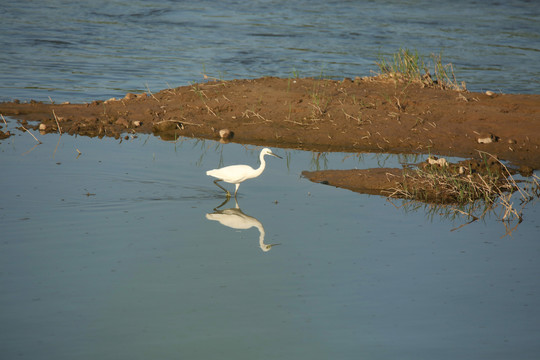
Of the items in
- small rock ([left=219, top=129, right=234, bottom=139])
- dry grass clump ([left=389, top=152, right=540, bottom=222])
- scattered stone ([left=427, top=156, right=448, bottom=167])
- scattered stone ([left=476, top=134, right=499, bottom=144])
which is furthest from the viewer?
small rock ([left=219, top=129, right=234, bottom=139])

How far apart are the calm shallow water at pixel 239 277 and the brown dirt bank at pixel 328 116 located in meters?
2.94

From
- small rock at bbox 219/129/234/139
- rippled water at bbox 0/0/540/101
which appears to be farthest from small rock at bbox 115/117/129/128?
rippled water at bbox 0/0/540/101

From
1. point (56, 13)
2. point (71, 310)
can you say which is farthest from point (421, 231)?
point (56, 13)

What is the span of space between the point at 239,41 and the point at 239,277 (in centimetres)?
2198

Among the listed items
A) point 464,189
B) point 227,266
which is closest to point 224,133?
point 464,189

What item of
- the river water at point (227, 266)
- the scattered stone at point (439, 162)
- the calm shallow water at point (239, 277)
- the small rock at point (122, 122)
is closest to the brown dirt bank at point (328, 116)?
the small rock at point (122, 122)

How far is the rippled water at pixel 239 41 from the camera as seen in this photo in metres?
21.8

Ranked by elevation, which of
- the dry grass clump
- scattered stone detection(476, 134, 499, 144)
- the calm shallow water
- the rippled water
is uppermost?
the rippled water

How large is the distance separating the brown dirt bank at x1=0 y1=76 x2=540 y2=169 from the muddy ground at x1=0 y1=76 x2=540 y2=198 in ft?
0.06

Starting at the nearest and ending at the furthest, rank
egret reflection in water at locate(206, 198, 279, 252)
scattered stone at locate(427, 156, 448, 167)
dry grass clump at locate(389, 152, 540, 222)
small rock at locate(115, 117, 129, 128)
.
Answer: egret reflection in water at locate(206, 198, 279, 252), dry grass clump at locate(389, 152, 540, 222), scattered stone at locate(427, 156, 448, 167), small rock at locate(115, 117, 129, 128)

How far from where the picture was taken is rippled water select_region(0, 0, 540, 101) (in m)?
21.8

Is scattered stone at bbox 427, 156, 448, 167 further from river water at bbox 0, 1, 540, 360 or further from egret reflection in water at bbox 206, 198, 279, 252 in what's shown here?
egret reflection in water at bbox 206, 198, 279, 252

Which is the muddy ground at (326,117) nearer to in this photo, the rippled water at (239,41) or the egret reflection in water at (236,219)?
the rippled water at (239,41)

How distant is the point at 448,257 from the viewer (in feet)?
27.0
